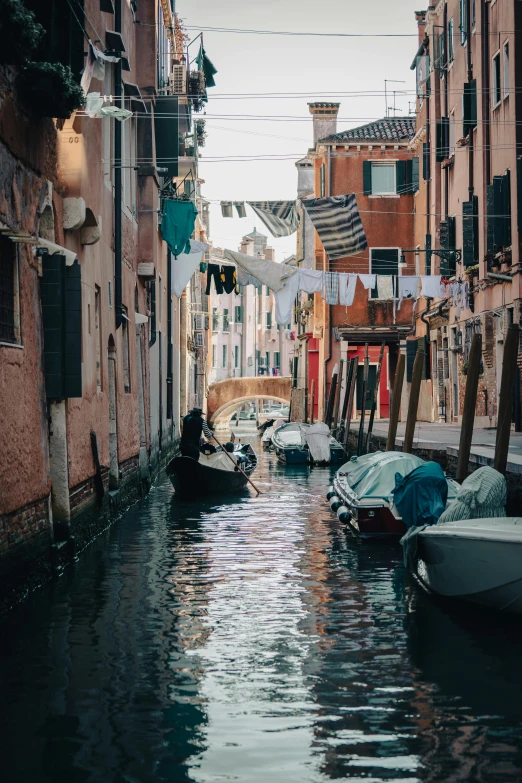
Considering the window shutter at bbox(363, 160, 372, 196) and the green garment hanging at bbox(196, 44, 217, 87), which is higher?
the green garment hanging at bbox(196, 44, 217, 87)

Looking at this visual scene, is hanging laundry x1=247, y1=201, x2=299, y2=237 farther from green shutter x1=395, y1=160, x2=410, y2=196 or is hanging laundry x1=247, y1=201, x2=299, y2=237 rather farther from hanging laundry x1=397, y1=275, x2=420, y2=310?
green shutter x1=395, y1=160, x2=410, y2=196

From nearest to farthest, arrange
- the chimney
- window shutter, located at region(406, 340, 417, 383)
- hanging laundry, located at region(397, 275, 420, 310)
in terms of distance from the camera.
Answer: hanging laundry, located at region(397, 275, 420, 310)
window shutter, located at region(406, 340, 417, 383)
the chimney

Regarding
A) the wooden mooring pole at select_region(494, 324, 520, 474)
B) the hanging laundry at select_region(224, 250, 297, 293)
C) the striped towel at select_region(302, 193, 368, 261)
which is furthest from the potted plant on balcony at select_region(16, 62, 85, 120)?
the hanging laundry at select_region(224, 250, 297, 293)

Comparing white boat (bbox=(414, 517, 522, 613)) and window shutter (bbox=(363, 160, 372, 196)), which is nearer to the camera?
white boat (bbox=(414, 517, 522, 613))

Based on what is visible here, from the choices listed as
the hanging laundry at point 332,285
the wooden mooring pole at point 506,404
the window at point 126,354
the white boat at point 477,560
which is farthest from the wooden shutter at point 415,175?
the white boat at point 477,560

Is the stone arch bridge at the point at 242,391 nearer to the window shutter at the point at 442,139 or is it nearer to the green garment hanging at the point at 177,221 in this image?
the window shutter at the point at 442,139

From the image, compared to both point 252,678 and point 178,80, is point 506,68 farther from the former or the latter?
point 252,678

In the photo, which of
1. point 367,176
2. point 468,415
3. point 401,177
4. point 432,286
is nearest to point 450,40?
point 432,286

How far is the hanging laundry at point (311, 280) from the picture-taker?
2853 centimetres

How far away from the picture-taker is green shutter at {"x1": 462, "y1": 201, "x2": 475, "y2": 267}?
22.8 meters

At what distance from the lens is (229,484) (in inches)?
795

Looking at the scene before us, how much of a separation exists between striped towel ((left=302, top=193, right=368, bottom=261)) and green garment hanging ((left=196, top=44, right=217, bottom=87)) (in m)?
3.23

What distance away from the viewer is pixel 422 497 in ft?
35.9

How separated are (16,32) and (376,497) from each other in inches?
285
